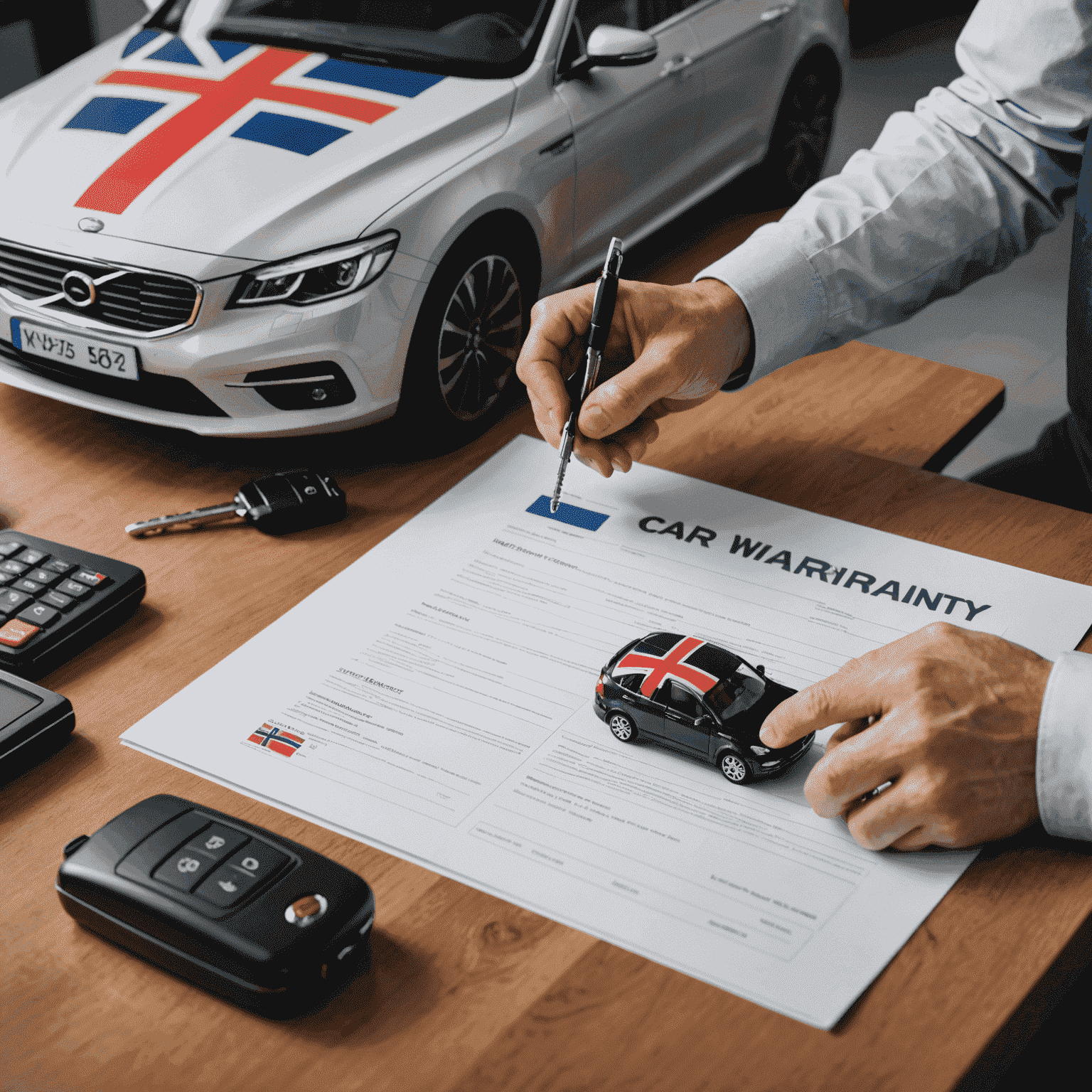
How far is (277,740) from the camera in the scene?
77 centimetres

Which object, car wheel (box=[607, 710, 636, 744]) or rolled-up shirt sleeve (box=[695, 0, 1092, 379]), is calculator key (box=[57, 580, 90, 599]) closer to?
car wheel (box=[607, 710, 636, 744])

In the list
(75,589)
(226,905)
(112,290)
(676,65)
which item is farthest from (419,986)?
(676,65)

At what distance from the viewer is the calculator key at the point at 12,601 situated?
33.2 inches

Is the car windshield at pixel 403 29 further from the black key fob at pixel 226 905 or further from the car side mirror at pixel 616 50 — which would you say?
the black key fob at pixel 226 905

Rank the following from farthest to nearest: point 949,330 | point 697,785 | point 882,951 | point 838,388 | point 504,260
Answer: point 949,330 → point 504,260 → point 838,388 → point 697,785 → point 882,951

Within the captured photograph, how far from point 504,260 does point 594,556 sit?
1.94 feet

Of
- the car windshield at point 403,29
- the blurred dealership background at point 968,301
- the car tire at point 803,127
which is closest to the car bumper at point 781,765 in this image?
the car windshield at point 403,29

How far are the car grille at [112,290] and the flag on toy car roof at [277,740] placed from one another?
19.9 inches

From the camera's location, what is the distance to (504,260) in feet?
4.64

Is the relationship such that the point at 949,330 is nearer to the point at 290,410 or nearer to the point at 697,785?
the point at 290,410

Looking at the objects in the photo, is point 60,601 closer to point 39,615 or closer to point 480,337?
point 39,615

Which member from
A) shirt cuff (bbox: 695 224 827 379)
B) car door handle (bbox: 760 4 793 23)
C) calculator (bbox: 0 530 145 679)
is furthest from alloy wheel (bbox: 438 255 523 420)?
car door handle (bbox: 760 4 793 23)

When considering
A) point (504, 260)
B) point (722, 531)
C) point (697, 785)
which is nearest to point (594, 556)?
point (722, 531)

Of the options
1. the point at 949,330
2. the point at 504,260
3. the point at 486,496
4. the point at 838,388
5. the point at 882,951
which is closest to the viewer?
the point at 882,951
